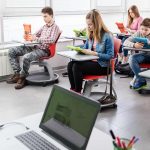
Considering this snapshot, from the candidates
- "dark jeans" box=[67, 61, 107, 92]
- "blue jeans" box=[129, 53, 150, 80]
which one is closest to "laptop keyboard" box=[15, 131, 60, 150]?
"dark jeans" box=[67, 61, 107, 92]

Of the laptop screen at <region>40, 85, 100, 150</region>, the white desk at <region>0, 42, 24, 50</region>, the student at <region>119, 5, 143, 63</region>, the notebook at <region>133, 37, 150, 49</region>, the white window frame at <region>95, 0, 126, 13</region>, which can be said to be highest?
the white window frame at <region>95, 0, 126, 13</region>

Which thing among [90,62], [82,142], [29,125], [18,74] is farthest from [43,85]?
[82,142]

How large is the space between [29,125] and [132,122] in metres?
1.87

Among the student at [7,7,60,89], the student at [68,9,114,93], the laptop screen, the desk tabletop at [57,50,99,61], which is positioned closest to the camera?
the laptop screen

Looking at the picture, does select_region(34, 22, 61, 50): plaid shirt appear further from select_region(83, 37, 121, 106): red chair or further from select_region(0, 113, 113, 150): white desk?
select_region(0, 113, 113, 150): white desk

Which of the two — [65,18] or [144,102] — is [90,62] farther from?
[65,18]

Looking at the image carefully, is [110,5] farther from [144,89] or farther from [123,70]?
[144,89]

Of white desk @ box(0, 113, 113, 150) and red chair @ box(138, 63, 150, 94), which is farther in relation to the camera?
red chair @ box(138, 63, 150, 94)

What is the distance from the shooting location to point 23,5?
5148 mm

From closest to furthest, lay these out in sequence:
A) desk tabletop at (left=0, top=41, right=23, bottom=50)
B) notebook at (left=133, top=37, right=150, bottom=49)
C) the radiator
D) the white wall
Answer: notebook at (left=133, top=37, right=150, bottom=49) → the radiator → desk tabletop at (left=0, top=41, right=23, bottom=50) → the white wall

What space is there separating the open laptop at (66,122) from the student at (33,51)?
3.16 m

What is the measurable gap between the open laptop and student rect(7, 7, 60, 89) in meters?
3.16

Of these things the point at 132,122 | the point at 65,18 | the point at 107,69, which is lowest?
the point at 132,122

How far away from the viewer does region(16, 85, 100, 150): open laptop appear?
1.22 m
